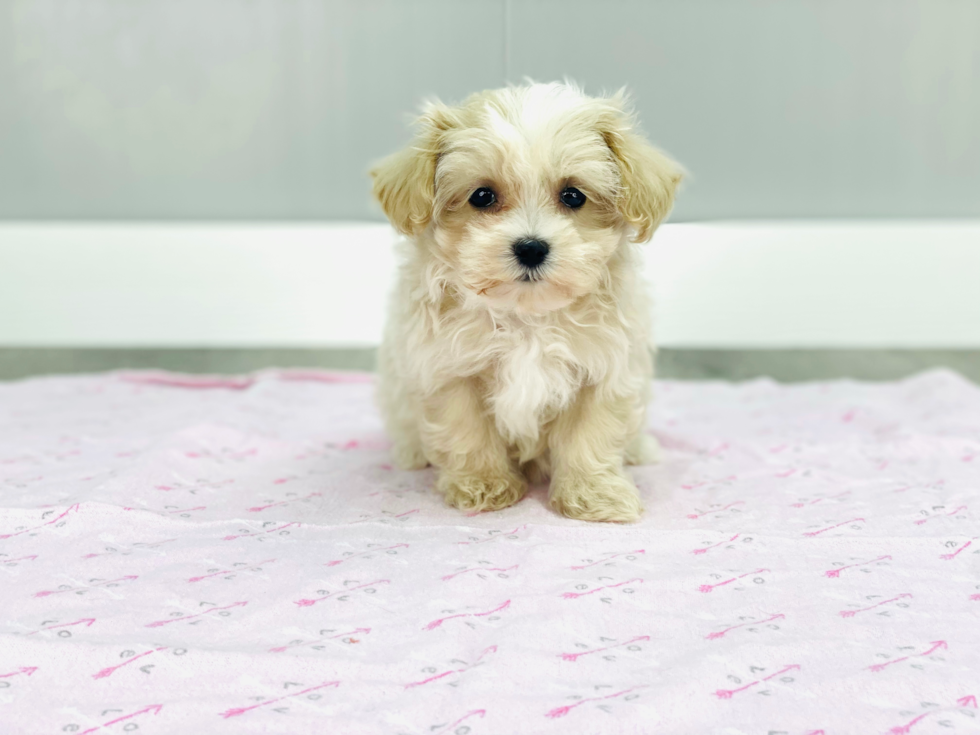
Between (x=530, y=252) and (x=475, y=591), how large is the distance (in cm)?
68

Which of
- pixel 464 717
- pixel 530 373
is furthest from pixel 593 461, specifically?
pixel 464 717

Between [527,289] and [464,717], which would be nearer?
[464,717]

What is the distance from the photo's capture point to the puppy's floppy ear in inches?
75.4

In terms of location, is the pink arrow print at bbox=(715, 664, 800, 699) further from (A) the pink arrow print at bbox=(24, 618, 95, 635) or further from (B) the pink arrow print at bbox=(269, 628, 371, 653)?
(A) the pink arrow print at bbox=(24, 618, 95, 635)

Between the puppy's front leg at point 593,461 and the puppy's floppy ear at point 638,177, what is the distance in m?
0.40

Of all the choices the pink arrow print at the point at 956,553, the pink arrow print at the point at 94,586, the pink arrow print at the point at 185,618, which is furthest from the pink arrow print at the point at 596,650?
the pink arrow print at the point at 94,586

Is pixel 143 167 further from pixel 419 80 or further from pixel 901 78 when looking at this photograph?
pixel 901 78

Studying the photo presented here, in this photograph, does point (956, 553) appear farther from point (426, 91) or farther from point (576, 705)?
point (426, 91)

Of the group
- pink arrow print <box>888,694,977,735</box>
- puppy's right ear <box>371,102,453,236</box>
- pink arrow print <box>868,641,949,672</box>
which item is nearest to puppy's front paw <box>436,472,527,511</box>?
puppy's right ear <box>371,102,453,236</box>

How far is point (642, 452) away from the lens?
250 centimetres

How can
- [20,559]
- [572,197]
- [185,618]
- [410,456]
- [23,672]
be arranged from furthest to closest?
1. [410,456]
2. [572,197]
3. [20,559]
4. [185,618]
5. [23,672]

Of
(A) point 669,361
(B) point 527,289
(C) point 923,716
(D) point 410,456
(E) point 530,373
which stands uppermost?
(B) point 527,289

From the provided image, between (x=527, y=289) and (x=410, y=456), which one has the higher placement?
(x=527, y=289)

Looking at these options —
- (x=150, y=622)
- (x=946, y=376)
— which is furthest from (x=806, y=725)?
(x=946, y=376)
